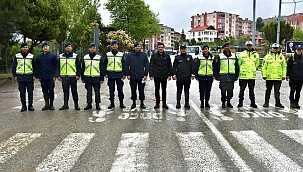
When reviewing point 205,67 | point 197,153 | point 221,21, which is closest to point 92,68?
point 205,67

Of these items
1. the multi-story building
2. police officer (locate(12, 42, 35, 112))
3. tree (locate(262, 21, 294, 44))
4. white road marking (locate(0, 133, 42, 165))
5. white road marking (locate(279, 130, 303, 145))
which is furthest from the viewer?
the multi-story building

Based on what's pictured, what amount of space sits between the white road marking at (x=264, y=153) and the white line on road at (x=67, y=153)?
111 inches

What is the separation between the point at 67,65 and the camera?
9.88 metres

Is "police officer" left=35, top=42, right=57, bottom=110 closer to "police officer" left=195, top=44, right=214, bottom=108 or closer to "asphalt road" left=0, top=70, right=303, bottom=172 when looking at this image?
"asphalt road" left=0, top=70, right=303, bottom=172

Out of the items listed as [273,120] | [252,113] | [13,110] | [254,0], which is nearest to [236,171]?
[273,120]

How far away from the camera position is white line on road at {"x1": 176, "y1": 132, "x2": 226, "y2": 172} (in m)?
5.00

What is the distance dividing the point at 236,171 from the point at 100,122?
4141mm

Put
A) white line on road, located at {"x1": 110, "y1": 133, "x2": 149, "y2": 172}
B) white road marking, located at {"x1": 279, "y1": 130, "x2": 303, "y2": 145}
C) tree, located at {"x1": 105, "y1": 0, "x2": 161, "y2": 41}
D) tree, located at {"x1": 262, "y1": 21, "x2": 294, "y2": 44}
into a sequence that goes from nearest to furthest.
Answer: white line on road, located at {"x1": 110, "y1": 133, "x2": 149, "y2": 172} < white road marking, located at {"x1": 279, "y1": 130, "x2": 303, "y2": 145} < tree, located at {"x1": 262, "y1": 21, "x2": 294, "y2": 44} < tree, located at {"x1": 105, "y1": 0, "x2": 161, "y2": 41}

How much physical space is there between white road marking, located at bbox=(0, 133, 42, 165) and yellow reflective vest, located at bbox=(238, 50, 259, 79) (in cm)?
598

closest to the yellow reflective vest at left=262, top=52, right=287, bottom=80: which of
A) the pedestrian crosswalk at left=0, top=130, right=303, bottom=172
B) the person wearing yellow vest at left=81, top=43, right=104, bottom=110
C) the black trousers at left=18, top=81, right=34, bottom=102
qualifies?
the pedestrian crosswalk at left=0, top=130, right=303, bottom=172

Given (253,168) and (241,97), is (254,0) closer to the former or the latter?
(241,97)

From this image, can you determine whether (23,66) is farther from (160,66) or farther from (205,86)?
(205,86)

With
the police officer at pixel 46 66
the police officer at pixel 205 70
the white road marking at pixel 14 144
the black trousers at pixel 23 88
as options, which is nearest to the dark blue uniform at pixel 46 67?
the police officer at pixel 46 66

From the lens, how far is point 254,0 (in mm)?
27422
